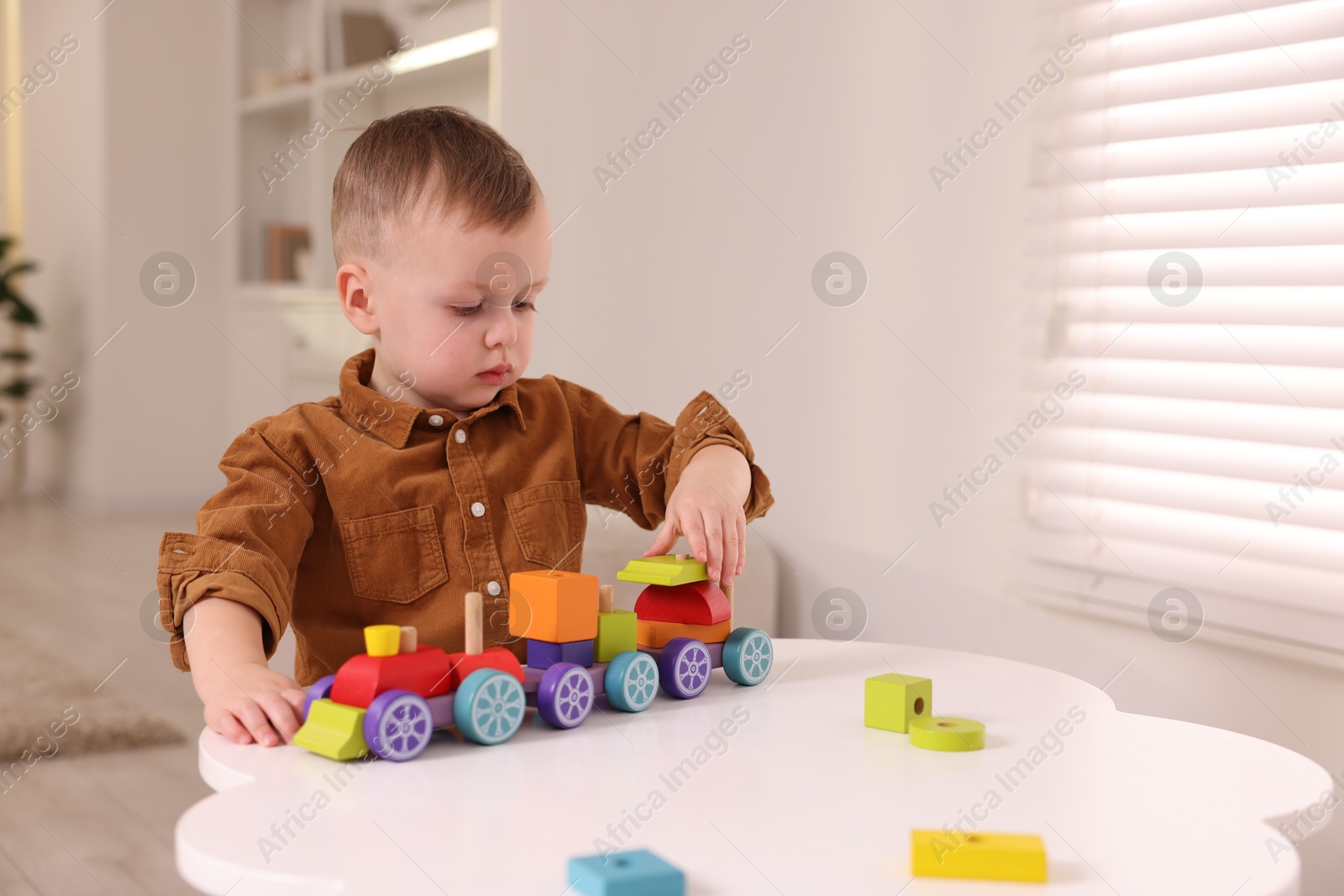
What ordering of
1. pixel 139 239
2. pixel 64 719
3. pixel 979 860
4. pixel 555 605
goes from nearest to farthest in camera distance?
pixel 979 860 < pixel 555 605 < pixel 64 719 < pixel 139 239

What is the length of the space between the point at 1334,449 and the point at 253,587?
968 millimetres

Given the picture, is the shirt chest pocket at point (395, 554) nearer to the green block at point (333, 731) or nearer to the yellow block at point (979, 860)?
the green block at point (333, 731)

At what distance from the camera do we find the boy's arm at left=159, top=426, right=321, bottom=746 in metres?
0.75

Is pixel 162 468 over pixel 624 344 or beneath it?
beneath

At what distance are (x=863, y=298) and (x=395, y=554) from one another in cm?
85

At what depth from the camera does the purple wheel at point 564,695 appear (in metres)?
0.76

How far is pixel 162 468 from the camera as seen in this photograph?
4.67 m

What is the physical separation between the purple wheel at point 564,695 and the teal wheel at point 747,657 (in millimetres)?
149

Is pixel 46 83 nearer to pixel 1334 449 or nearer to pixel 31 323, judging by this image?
pixel 31 323

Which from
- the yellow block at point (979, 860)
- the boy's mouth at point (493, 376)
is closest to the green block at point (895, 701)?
the yellow block at point (979, 860)

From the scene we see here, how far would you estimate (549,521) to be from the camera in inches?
44.1

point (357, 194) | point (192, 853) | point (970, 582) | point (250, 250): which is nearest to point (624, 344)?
point (970, 582)

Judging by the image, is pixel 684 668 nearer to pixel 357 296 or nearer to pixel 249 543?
pixel 249 543

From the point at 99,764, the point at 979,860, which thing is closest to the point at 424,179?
the point at 979,860
